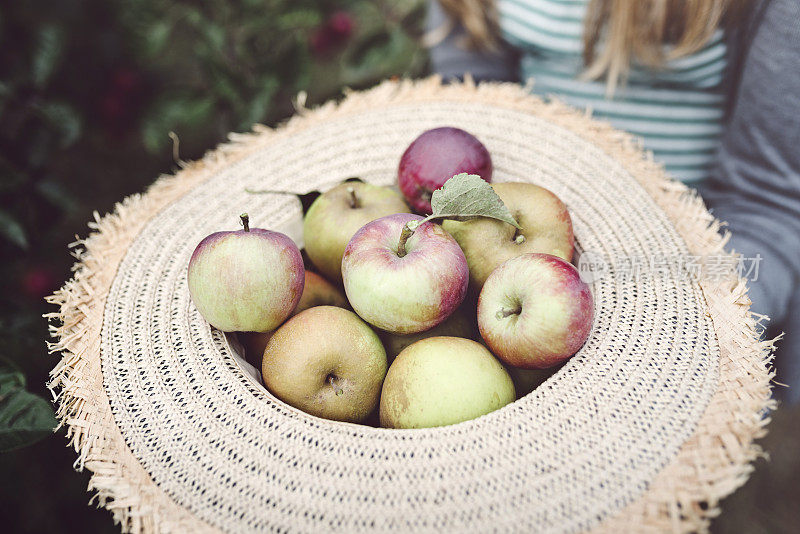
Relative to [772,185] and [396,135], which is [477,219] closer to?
[396,135]

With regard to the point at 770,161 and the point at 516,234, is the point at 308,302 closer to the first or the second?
the point at 516,234

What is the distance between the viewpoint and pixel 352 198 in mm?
786

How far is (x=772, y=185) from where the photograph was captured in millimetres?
961

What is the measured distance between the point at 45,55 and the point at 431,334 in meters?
0.91

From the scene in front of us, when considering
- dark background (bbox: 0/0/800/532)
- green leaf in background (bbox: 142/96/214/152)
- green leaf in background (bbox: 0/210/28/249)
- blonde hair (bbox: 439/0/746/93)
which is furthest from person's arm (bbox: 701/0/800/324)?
green leaf in background (bbox: 0/210/28/249)

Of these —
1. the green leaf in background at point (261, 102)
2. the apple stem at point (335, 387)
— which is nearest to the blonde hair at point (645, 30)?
the green leaf in background at point (261, 102)

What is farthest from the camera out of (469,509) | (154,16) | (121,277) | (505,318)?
(154,16)

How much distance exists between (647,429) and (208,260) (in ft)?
1.70

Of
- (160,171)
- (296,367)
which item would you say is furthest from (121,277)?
(160,171)

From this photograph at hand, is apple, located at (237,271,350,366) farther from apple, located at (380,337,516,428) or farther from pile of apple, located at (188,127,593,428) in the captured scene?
apple, located at (380,337,516,428)

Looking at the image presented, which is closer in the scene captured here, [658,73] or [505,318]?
[505,318]

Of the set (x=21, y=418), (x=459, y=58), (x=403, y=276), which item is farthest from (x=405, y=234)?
(x=459, y=58)

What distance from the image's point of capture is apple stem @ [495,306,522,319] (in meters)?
0.63

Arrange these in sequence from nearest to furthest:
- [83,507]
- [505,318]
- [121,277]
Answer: [505,318] → [121,277] → [83,507]
